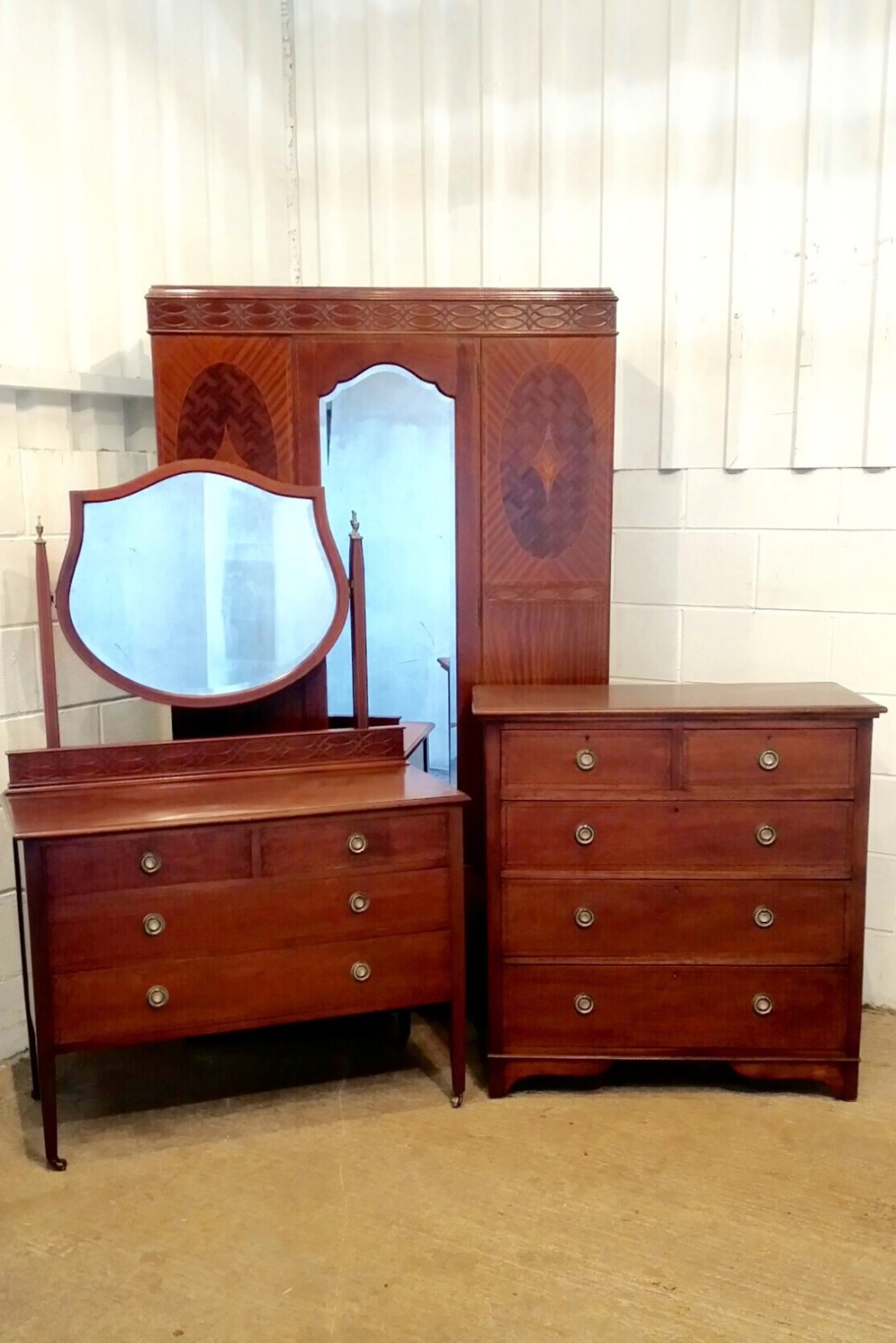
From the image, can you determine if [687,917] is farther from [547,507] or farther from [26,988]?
[26,988]

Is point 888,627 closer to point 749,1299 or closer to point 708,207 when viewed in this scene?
point 708,207

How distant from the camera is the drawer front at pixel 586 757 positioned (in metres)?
2.26

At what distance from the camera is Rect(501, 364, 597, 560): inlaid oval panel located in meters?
2.46

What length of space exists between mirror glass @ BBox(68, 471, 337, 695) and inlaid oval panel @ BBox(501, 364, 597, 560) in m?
0.49

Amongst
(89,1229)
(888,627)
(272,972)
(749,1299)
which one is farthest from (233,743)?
(888,627)

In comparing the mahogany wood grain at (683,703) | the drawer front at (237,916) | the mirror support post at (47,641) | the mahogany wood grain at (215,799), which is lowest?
the drawer front at (237,916)

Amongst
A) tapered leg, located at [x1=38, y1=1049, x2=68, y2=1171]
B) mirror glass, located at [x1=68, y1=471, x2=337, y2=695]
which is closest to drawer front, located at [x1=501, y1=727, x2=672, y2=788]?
mirror glass, located at [x1=68, y1=471, x2=337, y2=695]

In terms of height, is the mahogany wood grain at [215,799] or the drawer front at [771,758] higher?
the drawer front at [771,758]

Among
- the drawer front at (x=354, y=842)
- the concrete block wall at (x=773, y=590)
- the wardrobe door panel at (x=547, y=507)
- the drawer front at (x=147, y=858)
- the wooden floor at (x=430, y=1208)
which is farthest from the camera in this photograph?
the concrete block wall at (x=773, y=590)

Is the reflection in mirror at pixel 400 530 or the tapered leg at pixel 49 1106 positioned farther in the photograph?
the reflection in mirror at pixel 400 530

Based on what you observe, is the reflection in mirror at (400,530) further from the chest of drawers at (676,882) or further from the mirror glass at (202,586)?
the chest of drawers at (676,882)

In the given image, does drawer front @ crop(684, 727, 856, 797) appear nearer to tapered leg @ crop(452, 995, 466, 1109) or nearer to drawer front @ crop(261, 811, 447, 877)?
drawer front @ crop(261, 811, 447, 877)

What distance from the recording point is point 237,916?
2121 mm

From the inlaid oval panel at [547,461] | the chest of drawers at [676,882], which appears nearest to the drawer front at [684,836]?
the chest of drawers at [676,882]
